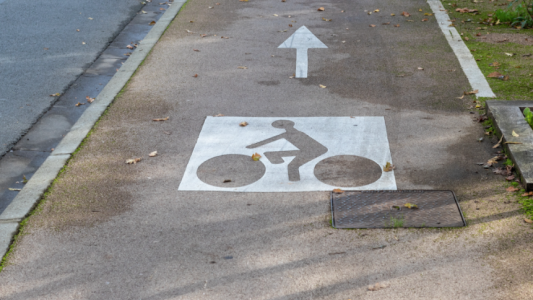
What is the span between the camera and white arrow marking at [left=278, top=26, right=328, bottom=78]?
813 cm

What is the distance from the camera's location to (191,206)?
4664 millimetres

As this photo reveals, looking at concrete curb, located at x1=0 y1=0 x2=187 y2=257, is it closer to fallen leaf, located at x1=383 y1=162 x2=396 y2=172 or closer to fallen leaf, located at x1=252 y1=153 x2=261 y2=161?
fallen leaf, located at x1=252 y1=153 x2=261 y2=161

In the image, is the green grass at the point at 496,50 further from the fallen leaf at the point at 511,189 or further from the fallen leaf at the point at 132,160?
the fallen leaf at the point at 132,160

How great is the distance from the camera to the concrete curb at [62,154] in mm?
4504

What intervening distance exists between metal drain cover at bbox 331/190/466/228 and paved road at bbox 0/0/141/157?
13.1 ft

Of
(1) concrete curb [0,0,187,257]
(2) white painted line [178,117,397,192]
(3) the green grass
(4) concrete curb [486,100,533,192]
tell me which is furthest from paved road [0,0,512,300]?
(3) the green grass

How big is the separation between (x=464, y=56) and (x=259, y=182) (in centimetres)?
487

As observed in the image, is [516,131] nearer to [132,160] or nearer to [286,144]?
[286,144]

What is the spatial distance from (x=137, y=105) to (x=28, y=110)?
146 cm

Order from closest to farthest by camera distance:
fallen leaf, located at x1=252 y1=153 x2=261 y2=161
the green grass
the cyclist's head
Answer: fallen leaf, located at x1=252 y1=153 x2=261 y2=161 → the cyclist's head → the green grass

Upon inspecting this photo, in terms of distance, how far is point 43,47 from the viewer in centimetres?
923

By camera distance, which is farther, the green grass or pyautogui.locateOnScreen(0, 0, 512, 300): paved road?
the green grass

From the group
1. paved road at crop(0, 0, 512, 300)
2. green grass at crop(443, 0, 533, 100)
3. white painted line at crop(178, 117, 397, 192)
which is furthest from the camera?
green grass at crop(443, 0, 533, 100)

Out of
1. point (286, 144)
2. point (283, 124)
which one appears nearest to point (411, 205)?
point (286, 144)
